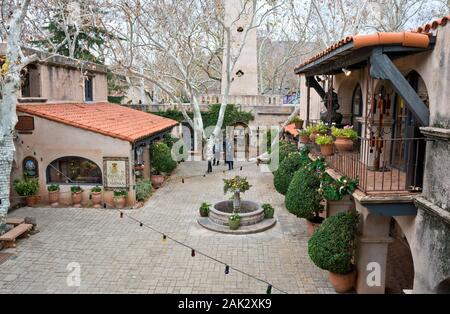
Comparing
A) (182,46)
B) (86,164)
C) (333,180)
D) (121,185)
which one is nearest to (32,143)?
(86,164)

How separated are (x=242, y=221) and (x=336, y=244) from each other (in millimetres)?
5904

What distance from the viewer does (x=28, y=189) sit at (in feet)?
56.7

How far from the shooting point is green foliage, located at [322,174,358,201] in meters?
8.07

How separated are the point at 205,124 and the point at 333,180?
2225cm

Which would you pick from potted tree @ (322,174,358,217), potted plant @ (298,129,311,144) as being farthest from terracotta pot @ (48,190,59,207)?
potted tree @ (322,174,358,217)

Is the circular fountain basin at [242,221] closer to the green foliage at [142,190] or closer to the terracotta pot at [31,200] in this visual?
the green foliage at [142,190]

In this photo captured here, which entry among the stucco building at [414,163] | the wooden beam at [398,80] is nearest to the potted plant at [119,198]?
the stucco building at [414,163]

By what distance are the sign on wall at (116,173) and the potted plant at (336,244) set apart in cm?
1007

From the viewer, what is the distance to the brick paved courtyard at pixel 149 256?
1054 cm

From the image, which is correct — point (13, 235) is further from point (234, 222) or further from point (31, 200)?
point (234, 222)

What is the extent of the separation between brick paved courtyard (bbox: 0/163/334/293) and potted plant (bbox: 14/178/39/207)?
1.98ft

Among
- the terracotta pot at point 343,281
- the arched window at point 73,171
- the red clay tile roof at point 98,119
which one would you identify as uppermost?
the red clay tile roof at point 98,119

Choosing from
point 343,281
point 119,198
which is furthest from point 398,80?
point 119,198

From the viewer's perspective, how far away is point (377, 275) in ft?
31.7
